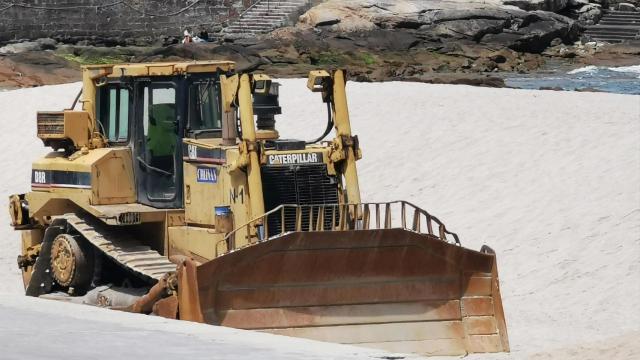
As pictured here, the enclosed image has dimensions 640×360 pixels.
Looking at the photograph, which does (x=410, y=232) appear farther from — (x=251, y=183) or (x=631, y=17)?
(x=631, y=17)

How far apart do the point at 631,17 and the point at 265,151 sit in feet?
153

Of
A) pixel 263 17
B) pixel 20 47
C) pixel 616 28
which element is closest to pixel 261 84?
pixel 20 47

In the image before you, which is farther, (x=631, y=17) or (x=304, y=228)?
(x=631, y=17)

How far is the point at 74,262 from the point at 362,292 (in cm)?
324

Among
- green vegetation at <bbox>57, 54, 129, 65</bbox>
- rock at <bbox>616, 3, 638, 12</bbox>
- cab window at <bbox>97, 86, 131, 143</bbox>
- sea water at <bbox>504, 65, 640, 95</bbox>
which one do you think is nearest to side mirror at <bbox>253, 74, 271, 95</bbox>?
cab window at <bbox>97, 86, 131, 143</bbox>

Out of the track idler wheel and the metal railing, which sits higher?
the metal railing

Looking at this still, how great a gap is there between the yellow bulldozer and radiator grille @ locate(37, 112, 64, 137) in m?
0.02

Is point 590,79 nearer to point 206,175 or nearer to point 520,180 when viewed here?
point 520,180

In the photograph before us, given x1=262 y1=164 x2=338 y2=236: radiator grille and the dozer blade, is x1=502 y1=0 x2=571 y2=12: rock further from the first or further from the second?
the dozer blade

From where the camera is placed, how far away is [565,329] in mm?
14086

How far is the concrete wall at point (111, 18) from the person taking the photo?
46.8m

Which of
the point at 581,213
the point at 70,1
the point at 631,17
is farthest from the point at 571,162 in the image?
the point at 631,17

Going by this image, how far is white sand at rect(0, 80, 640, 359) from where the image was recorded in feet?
48.6

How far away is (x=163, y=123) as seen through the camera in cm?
1369
